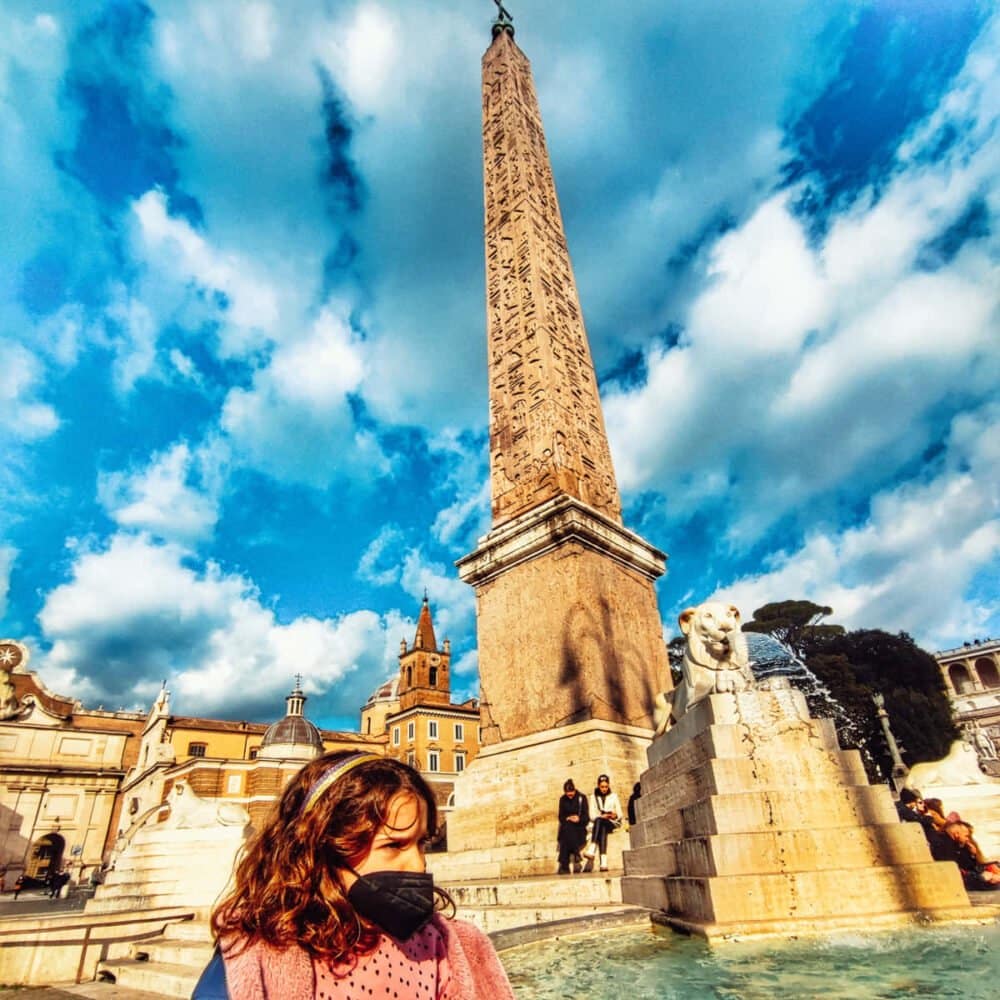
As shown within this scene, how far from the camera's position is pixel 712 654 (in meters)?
4.87

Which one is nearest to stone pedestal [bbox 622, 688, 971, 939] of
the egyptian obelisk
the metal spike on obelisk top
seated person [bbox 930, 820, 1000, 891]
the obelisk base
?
the obelisk base

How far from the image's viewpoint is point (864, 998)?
2.18 metres

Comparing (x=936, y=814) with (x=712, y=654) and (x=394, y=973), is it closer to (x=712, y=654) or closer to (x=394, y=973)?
(x=712, y=654)

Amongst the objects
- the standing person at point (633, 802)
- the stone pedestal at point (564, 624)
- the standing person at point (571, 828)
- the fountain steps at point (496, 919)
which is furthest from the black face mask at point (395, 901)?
the stone pedestal at point (564, 624)

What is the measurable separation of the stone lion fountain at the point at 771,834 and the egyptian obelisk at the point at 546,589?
209cm

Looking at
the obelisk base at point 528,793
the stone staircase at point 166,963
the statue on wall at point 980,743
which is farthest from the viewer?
A: the statue on wall at point 980,743

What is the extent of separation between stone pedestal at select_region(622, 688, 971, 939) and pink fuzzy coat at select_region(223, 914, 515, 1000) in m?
2.52

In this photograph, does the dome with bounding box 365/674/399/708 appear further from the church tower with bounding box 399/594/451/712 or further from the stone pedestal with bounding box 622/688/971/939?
the stone pedestal with bounding box 622/688/971/939

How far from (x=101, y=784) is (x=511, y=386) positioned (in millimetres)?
44155

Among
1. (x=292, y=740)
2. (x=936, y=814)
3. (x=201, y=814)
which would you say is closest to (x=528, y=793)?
(x=201, y=814)

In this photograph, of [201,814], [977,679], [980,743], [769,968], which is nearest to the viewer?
[769,968]

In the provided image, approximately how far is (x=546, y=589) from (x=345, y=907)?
6662 mm

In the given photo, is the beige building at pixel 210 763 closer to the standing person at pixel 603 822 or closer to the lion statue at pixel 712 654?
the standing person at pixel 603 822

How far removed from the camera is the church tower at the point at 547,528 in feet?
24.1
